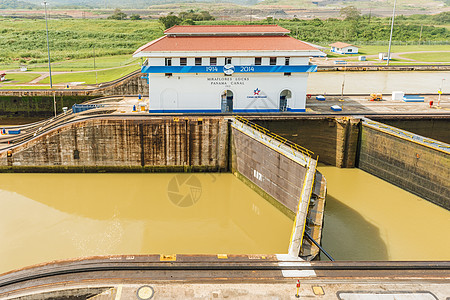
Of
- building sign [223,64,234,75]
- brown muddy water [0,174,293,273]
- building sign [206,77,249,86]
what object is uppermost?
building sign [223,64,234,75]

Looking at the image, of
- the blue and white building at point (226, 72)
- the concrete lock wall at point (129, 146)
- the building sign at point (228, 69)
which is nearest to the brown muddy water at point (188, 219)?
the concrete lock wall at point (129, 146)

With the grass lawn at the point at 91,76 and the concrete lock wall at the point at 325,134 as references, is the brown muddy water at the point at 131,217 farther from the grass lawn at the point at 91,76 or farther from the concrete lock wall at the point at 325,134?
the grass lawn at the point at 91,76

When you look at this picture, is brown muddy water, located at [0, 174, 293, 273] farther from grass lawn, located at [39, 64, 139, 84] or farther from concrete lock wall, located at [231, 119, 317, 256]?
grass lawn, located at [39, 64, 139, 84]

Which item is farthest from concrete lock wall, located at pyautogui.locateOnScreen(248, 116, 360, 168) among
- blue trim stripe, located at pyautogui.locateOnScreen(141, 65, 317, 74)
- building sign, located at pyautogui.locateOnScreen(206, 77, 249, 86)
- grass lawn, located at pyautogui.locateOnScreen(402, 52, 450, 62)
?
grass lawn, located at pyautogui.locateOnScreen(402, 52, 450, 62)

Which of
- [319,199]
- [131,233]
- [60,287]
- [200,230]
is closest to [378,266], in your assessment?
[319,199]

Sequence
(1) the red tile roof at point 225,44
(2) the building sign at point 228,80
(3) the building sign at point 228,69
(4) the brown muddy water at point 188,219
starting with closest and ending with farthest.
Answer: (4) the brown muddy water at point 188,219, (1) the red tile roof at point 225,44, (3) the building sign at point 228,69, (2) the building sign at point 228,80

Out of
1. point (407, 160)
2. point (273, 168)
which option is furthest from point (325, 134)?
point (273, 168)

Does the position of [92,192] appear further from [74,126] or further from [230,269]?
[230,269]
